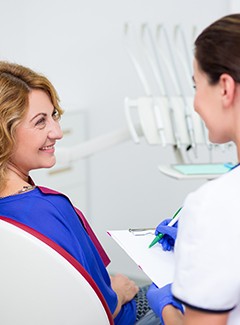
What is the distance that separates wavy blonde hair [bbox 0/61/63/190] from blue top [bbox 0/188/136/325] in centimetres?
8

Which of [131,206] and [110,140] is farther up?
[110,140]

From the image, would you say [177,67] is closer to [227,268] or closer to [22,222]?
[22,222]

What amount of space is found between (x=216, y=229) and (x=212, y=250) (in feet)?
0.09

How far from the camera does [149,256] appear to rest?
131cm

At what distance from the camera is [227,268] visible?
0.84m

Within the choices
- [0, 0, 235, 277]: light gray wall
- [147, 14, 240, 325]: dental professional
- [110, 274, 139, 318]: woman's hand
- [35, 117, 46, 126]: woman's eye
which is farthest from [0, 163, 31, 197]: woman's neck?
[0, 0, 235, 277]: light gray wall

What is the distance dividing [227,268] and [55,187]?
2.36m

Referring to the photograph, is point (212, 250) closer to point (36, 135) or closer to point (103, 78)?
point (36, 135)

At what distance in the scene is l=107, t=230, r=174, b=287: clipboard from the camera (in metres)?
1.21

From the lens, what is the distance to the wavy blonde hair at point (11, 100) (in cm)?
135

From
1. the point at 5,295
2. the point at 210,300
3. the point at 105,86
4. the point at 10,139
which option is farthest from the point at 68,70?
the point at 210,300

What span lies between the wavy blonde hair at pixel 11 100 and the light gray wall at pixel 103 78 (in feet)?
5.54

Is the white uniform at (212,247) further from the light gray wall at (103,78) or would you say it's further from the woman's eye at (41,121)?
the light gray wall at (103,78)

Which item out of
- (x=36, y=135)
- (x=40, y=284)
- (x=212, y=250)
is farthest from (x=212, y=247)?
(x=36, y=135)
